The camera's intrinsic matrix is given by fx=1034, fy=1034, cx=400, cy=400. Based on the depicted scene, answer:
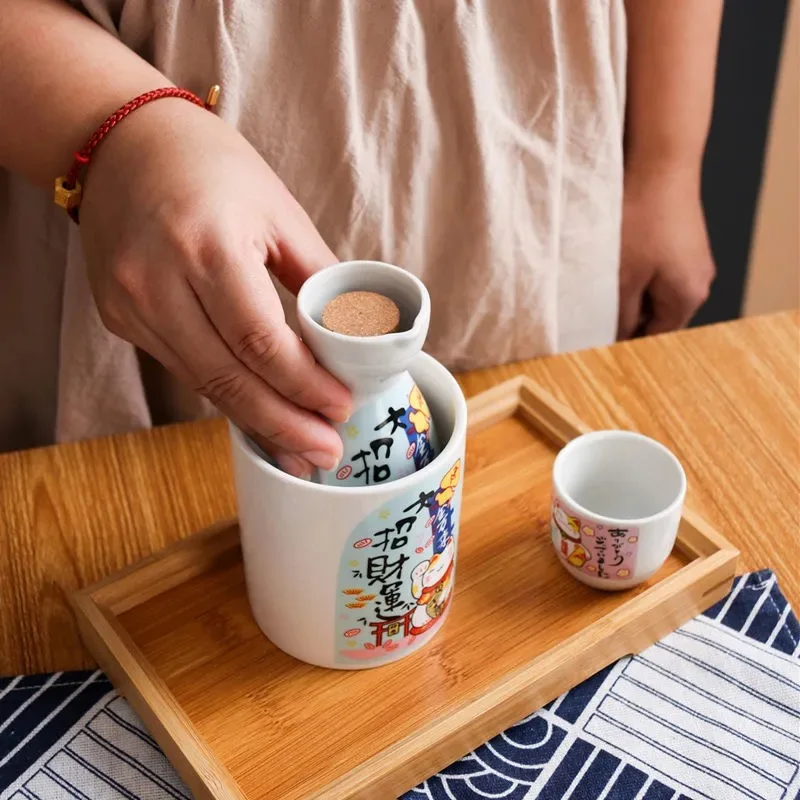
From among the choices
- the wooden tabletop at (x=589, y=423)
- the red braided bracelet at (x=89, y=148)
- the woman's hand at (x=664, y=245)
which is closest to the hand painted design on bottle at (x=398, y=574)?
the wooden tabletop at (x=589, y=423)

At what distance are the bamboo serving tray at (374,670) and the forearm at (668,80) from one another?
41 cm

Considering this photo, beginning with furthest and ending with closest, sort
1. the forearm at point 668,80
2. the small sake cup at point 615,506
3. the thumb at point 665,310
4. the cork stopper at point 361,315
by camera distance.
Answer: the thumb at point 665,310 < the forearm at point 668,80 < the small sake cup at point 615,506 < the cork stopper at point 361,315

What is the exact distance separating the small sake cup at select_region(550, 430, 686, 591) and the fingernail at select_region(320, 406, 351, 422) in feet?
0.59

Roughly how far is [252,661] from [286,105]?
40 centimetres

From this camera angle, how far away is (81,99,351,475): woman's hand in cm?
57

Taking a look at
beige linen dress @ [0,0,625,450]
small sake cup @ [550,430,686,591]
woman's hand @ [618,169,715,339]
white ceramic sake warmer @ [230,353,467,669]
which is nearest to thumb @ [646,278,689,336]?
woman's hand @ [618,169,715,339]

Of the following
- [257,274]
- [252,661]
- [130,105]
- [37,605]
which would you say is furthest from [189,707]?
[130,105]

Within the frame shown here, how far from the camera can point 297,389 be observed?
0.57 meters

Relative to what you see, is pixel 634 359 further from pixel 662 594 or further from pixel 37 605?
pixel 37 605

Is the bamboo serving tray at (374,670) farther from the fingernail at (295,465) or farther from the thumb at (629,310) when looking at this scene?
the thumb at (629,310)

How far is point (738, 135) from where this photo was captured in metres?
1.63

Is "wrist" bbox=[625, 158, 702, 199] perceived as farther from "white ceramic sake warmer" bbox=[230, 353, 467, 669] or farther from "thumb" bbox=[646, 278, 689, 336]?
"white ceramic sake warmer" bbox=[230, 353, 467, 669]

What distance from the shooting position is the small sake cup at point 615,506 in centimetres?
67

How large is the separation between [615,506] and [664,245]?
1.29 ft
